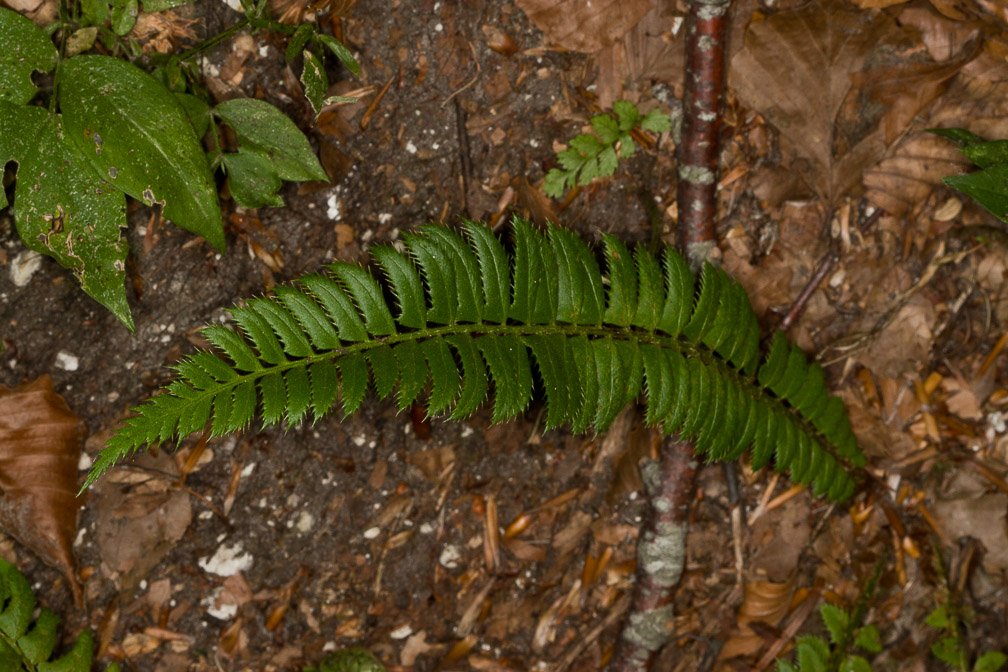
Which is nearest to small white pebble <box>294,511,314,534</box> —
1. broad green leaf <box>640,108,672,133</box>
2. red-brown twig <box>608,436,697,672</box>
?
red-brown twig <box>608,436,697,672</box>

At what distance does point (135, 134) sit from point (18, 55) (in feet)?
1.30

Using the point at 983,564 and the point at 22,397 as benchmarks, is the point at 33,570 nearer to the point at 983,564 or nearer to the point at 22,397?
the point at 22,397

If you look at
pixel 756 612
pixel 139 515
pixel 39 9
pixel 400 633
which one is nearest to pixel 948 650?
pixel 756 612

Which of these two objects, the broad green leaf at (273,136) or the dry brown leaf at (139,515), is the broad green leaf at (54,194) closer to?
the broad green leaf at (273,136)

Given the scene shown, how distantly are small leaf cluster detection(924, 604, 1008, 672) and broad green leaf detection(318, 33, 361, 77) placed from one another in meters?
3.19

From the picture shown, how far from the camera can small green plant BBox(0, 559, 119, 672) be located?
2.32 metres

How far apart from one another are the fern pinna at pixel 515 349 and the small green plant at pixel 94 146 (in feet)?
1.28

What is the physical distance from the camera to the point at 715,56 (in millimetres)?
2557

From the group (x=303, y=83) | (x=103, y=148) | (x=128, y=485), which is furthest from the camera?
(x=128, y=485)

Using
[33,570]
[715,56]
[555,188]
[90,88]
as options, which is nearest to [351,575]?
[33,570]

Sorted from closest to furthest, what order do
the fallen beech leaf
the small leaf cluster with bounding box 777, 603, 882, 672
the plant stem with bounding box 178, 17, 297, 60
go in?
the plant stem with bounding box 178, 17, 297, 60, the small leaf cluster with bounding box 777, 603, 882, 672, the fallen beech leaf

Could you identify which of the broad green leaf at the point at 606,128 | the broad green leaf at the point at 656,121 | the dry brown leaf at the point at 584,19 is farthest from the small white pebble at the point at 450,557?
the dry brown leaf at the point at 584,19

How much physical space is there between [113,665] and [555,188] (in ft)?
7.37

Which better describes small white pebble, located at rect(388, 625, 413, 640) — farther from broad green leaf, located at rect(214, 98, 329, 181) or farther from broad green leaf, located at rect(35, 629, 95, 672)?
broad green leaf, located at rect(214, 98, 329, 181)
